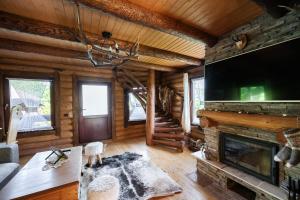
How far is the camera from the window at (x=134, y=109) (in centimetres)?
567

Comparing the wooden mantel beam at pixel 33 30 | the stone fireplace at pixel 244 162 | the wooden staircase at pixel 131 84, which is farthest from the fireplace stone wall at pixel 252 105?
the wooden staircase at pixel 131 84

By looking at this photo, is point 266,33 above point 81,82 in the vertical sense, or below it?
above

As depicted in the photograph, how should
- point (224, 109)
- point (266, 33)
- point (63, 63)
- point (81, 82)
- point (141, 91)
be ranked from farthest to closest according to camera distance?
point (141, 91), point (81, 82), point (63, 63), point (224, 109), point (266, 33)

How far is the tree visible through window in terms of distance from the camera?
402 centimetres

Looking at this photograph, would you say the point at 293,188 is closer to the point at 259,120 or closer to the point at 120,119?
the point at 259,120

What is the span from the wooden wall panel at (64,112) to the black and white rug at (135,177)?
70.4 inches

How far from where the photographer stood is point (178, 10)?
6.46 ft

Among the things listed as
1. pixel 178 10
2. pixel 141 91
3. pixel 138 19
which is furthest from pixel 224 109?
pixel 141 91

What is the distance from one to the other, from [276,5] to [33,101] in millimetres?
5471

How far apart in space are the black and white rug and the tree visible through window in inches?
91.8

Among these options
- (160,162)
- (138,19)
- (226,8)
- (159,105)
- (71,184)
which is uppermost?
(226,8)

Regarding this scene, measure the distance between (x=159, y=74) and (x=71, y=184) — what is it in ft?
16.5

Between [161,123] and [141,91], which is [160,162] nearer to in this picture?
[161,123]

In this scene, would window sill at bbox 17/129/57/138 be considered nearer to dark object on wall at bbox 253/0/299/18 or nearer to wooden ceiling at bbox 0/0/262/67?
wooden ceiling at bbox 0/0/262/67
